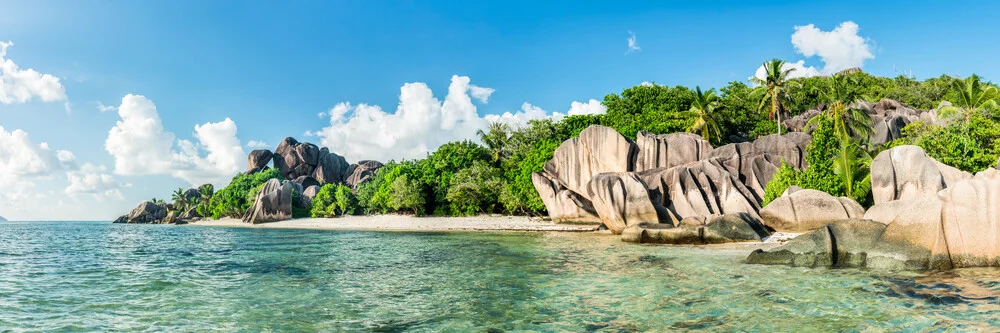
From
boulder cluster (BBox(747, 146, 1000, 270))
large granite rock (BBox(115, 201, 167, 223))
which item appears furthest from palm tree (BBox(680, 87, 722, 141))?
large granite rock (BBox(115, 201, 167, 223))

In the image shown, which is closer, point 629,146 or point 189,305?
point 189,305

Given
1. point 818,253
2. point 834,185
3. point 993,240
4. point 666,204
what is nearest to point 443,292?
point 818,253

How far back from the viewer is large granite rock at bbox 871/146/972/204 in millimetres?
21375

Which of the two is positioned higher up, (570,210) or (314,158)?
(314,158)

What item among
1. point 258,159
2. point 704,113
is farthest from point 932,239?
point 258,159

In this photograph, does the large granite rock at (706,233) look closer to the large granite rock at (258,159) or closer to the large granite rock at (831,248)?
the large granite rock at (831,248)

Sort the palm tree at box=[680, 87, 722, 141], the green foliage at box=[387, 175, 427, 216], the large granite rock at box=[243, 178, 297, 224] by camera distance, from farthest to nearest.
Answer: the large granite rock at box=[243, 178, 297, 224] < the green foliage at box=[387, 175, 427, 216] < the palm tree at box=[680, 87, 722, 141]

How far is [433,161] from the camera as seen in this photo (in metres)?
52.9

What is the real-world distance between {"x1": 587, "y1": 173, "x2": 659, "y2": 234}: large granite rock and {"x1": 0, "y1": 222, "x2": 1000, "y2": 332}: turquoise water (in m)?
12.1

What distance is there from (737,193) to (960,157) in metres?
9.69

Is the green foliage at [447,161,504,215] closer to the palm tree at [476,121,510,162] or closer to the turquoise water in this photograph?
the palm tree at [476,121,510,162]

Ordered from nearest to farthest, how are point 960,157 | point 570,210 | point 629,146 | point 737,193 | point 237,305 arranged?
point 237,305 < point 960,157 < point 737,193 < point 629,146 < point 570,210

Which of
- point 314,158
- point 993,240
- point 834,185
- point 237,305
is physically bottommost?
point 237,305

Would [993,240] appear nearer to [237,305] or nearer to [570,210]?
[237,305]
